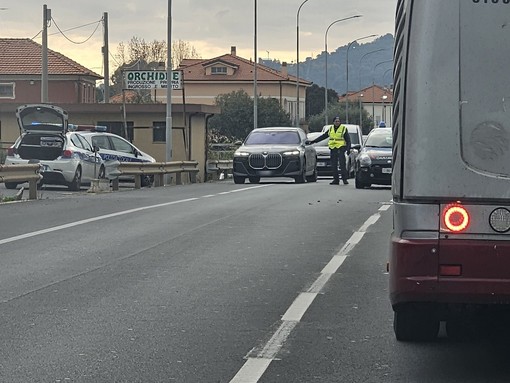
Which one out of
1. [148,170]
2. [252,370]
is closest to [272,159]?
[148,170]

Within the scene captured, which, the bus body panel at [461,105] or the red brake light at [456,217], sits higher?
the bus body panel at [461,105]

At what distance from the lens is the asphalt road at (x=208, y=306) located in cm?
679

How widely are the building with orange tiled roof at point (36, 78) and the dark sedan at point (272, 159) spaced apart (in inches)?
1502

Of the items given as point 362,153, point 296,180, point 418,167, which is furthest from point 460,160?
point 296,180

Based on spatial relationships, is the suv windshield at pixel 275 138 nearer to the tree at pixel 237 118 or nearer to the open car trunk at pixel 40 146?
the open car trunk at pixel 40 146

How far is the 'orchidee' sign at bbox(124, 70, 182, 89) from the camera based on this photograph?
35688 mm

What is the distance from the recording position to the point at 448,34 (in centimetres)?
612

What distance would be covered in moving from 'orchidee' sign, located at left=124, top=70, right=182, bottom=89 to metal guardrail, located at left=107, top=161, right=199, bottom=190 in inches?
149

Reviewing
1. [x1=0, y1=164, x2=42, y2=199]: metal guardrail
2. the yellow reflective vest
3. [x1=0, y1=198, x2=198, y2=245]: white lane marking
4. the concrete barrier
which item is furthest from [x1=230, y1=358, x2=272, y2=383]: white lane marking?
the concrete barrier

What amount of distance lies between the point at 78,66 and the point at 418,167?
66.0 metres

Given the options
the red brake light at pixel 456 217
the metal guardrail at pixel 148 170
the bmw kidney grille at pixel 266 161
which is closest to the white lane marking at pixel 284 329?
the red brake light at pixel 456 217

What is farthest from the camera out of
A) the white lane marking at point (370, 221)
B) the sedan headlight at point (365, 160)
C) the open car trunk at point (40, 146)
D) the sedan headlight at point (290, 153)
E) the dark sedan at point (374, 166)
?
the sedan headlight at point (290, 153)

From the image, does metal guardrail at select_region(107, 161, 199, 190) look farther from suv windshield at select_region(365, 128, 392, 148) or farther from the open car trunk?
suv windshield at select_region(365, 128, 392, 148)

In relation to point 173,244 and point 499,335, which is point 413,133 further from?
point 173,244
